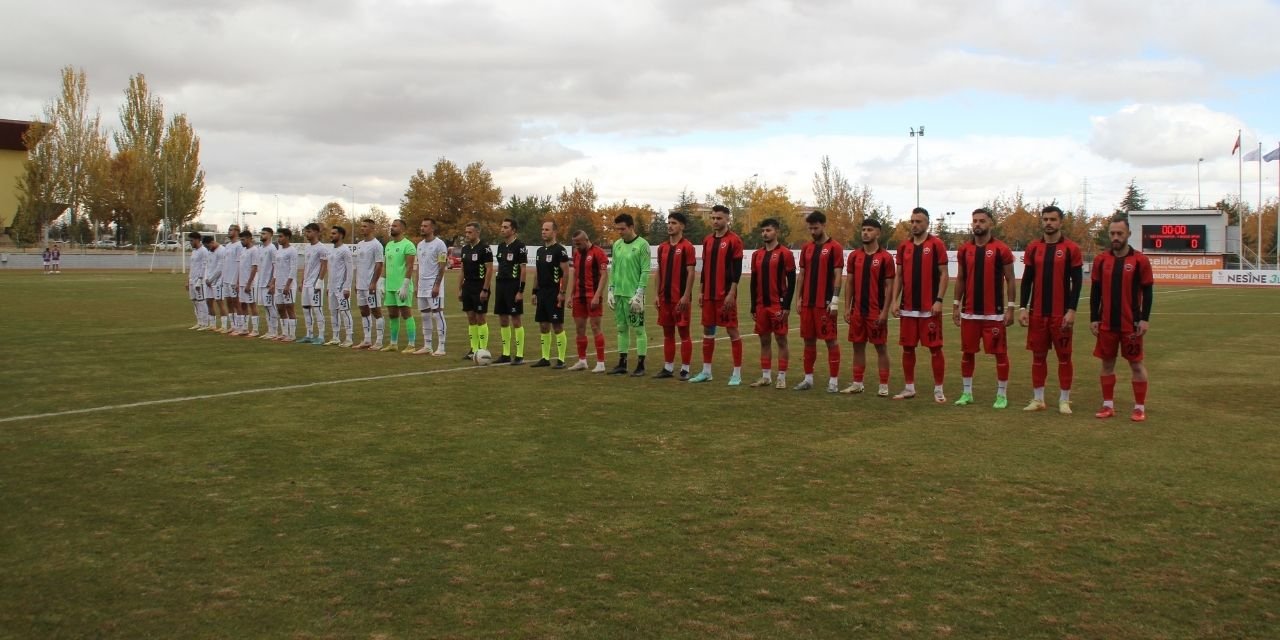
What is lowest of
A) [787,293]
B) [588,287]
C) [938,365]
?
[938,365]

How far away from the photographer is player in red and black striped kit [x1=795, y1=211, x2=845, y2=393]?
11664 mm

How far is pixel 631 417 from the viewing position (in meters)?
9.80

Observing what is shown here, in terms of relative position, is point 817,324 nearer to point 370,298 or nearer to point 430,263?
point 430,263

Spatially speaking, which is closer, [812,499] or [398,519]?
[398,519]

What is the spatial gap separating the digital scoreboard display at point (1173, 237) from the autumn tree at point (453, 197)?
2104 inches

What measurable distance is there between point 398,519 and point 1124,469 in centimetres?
546

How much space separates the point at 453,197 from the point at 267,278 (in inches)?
2860

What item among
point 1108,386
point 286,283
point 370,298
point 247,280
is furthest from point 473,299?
point 1108,386

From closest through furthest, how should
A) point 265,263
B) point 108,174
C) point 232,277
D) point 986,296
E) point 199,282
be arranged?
point 986,296
point 265,263
point 232,277
point 199,282
point 108,174

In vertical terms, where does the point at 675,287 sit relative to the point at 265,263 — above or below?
below


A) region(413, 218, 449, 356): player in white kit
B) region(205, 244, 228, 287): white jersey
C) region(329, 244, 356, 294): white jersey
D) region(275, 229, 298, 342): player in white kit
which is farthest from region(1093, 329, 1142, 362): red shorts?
region(205, 244, 228, 287): white jersey

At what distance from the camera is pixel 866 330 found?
1161cm

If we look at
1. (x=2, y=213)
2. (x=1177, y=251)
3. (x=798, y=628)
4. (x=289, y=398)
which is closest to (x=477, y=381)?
(x=289, y=398)

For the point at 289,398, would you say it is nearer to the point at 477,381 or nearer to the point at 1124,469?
the point at 477,381
